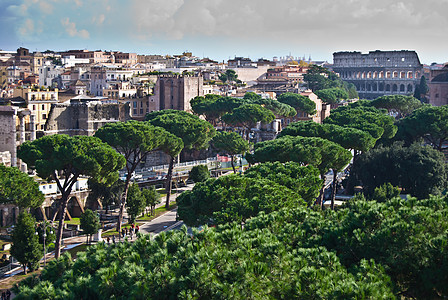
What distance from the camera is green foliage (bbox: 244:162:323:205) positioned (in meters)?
30.3

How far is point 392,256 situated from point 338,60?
148 m

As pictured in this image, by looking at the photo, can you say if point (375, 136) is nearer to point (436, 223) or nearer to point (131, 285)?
point (436, 223)

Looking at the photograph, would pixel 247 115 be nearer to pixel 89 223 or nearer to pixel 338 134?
pixel 338 134

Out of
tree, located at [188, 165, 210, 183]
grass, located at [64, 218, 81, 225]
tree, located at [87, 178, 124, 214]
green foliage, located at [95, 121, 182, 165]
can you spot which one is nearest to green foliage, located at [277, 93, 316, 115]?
tree, located at [188, 165, 210, 183]

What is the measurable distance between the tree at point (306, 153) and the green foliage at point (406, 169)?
8.50 m

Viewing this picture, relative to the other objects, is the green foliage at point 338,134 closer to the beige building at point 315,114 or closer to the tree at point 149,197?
the tree at point 149,197

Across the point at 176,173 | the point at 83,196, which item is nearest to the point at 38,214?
the point at 83,196

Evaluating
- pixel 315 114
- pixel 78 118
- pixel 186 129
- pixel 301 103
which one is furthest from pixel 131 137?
pixel 315 114

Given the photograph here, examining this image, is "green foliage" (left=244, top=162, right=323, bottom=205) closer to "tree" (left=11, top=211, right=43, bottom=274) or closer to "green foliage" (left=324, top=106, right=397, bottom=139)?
"tree" (left=11, top=211, right=43, bottom=274)

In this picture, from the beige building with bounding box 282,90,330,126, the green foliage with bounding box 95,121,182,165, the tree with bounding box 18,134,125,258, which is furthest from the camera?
the beige building with bounding box 282,90,330,126

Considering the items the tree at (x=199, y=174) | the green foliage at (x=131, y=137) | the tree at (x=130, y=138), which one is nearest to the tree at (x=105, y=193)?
the tree at (x=130, y=138)

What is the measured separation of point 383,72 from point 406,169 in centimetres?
10571

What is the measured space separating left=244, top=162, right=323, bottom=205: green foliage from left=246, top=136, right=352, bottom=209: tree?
3533 mm

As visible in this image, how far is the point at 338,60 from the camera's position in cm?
16125
